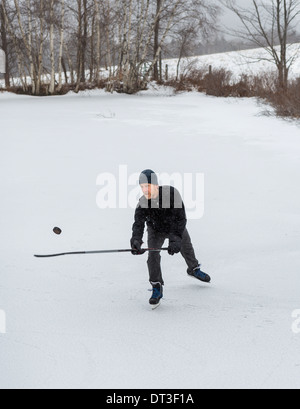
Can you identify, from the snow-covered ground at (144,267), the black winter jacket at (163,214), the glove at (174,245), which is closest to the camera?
the snow-covered ground at (144,267)

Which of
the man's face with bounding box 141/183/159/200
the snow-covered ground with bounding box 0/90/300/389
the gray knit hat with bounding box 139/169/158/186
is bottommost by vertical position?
the snow-covered ground with bounding box 0/90/300/389

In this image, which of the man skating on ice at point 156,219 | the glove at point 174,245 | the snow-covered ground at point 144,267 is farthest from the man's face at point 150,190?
the snow-covered ground at point 144,267

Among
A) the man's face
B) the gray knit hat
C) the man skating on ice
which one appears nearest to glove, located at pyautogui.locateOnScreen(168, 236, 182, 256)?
the man skating on ice

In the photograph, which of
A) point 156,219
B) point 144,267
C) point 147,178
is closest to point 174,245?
point 156,219

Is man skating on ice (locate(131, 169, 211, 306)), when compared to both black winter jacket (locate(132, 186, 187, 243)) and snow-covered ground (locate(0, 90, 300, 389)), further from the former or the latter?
snow-covered ground (locate(0, 90, 300, 389))

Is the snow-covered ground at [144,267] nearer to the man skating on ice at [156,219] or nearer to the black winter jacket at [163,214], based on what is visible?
the man skating on ice at [156,219]

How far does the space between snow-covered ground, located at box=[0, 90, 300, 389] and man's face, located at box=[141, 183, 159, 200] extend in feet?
3.82

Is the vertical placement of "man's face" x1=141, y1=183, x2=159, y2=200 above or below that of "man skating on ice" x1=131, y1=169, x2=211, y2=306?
above

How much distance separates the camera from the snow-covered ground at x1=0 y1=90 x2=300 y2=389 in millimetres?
3281

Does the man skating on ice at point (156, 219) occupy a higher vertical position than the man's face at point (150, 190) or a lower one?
lower

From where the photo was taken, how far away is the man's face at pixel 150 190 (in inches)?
159

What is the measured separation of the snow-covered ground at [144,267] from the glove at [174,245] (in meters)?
0.66

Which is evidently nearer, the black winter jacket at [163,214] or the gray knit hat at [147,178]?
the gray knit hat at [147,178]

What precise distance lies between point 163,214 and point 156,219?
9 cm
